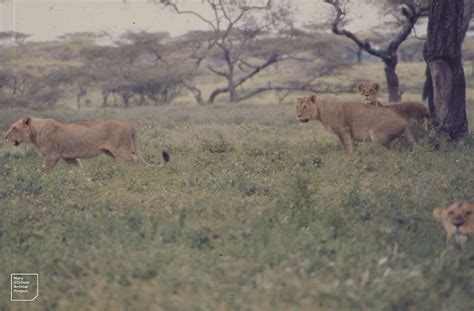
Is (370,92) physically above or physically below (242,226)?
above

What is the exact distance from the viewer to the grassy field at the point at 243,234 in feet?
13.3

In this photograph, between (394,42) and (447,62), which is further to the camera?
(394,42)

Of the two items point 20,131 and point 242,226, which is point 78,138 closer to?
point 20,131

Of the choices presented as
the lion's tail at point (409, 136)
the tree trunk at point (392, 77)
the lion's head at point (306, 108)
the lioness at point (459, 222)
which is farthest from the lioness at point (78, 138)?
the tree trunk at point (392, 77)

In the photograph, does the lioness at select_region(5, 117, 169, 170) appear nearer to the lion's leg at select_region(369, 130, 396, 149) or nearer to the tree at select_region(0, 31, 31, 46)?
the lion's leg at select_region(369, 130, 396, 149)

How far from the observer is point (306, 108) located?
29.8 ft

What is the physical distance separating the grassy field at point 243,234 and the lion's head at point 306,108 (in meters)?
0.85

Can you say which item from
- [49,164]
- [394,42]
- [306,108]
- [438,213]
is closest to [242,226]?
[438,213]

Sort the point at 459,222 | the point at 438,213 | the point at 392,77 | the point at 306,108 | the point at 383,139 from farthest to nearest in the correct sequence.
A: 1. the point at 392,77
2. the point at 306,108
3. the point at 383,139
4. the point at 438,213
5. the point at 459,222

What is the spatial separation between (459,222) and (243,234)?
1.49m

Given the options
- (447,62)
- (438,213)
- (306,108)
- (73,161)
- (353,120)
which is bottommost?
(73,161)

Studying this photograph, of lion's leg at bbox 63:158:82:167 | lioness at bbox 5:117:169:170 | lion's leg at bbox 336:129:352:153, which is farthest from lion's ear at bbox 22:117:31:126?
lion's leg at bbox 336:129:352:153

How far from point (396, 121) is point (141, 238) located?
461 cm

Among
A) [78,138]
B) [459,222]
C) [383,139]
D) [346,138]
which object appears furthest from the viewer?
[346,138]
